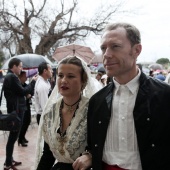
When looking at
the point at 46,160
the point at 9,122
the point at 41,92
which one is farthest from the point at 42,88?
the point at 46,160

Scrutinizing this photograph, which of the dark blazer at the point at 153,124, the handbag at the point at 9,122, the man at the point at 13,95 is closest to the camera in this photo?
the dark blazer at the point at 153,124

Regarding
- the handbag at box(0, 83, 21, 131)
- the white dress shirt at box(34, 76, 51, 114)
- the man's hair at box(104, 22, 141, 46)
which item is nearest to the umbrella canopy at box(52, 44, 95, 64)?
the white dress shirt at box(34, 76, 51, 114)

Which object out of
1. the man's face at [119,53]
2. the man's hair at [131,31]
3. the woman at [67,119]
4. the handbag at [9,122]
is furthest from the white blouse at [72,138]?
the handbag at [9,122]

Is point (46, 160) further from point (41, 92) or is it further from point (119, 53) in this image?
point (41, 92)

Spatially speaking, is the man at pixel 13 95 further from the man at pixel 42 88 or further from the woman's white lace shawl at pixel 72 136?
the woman's white lace shawl at pixel 72 136

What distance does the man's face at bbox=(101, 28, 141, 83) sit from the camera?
1.60m

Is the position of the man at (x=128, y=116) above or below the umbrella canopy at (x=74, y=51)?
below

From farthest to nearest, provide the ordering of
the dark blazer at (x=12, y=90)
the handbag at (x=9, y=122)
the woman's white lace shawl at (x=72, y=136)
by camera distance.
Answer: the dark blazer at (x=12, y=90)
the handbag at (x=9, y=122)
the woman's white lace shawl at (x=72, y=136)

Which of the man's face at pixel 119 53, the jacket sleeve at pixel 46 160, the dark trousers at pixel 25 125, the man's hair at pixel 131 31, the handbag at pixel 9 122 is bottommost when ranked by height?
the dark trousers at pixel 25 125

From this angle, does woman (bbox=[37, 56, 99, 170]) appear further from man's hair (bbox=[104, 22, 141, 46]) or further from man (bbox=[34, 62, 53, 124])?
man (bbox=[34, 62, 53, 124])

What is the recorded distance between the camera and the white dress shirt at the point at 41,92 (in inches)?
215

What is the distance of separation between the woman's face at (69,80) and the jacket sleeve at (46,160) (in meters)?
0.45

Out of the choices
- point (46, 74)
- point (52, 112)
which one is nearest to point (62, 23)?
point (46, 74)

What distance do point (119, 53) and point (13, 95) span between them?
145 inches
